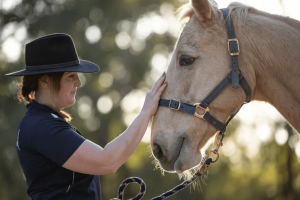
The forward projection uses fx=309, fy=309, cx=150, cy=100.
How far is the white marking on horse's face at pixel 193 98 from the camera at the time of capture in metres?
2.64

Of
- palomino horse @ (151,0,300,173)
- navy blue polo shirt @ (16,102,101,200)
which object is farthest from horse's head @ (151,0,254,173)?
navy blue polo shirt @ (16,102,101,200)

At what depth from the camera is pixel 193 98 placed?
2676 millimetres

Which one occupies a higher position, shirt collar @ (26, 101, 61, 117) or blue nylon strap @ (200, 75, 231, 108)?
shirt collar @ (26, 101, 61, 117)

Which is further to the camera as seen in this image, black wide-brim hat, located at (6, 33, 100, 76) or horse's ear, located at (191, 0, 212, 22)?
horse's ear, located at (191, 0, 212, 22)

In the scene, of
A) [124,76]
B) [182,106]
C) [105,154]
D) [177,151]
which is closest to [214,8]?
[182,106]

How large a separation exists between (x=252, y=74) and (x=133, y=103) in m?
13.3

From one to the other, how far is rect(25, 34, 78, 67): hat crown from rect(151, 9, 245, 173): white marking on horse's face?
3.05 ft

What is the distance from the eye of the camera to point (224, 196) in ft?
62.9

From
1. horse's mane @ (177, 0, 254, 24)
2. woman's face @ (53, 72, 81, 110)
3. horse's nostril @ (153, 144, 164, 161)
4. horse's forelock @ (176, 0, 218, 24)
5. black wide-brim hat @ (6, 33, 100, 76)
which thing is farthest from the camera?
horse's forelock @ (176, 0, 218, 24)

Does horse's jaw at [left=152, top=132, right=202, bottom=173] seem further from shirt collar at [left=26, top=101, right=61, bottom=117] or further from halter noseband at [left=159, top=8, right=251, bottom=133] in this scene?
shirt collar at [left=26, top=101, right=61, bottom=117]

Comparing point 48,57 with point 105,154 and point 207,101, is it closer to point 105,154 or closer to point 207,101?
point 105,154

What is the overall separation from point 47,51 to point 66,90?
1.15ft

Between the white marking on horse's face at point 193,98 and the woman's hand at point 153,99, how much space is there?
6 centimetres

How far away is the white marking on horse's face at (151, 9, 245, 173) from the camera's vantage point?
2641 millimetres
